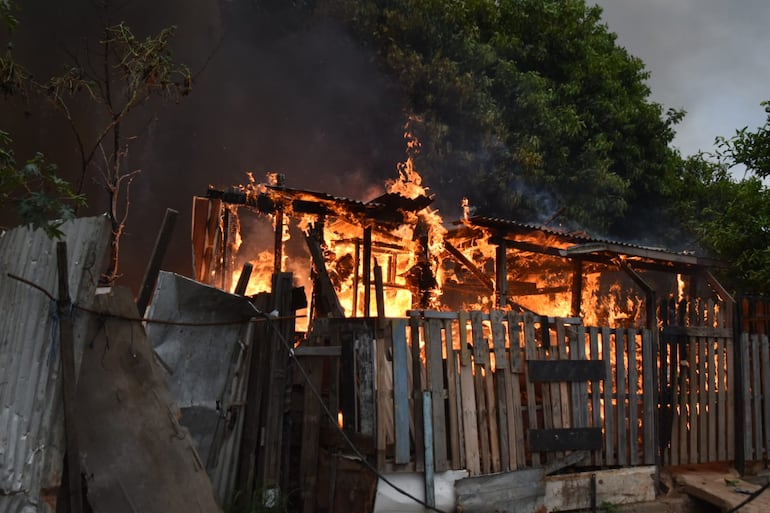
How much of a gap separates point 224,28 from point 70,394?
15580 mm

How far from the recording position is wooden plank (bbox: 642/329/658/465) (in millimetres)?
8055

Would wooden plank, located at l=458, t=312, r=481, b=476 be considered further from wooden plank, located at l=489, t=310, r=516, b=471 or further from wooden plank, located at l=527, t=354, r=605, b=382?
wooden plank, located at l=527, t=354, r=605, b=382

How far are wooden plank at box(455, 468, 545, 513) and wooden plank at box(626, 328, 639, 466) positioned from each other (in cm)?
185

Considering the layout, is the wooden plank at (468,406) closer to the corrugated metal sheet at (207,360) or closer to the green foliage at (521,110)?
the corrugated metal sheet at (207,360)

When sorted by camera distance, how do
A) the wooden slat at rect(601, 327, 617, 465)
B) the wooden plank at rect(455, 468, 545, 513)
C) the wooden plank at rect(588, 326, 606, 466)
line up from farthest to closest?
the wooden slat at rect(601, 327, 617, 465) < the wooden plank at rect(588, 326, 606, 466) < the wooden plank at rect(455, 468, 545, 513)

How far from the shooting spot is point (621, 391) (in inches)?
313

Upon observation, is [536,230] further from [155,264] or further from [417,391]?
[155,264]

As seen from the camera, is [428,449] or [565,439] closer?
[428,449]

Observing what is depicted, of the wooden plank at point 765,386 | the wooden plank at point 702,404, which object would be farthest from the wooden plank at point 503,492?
the wooden plank at point 765,386

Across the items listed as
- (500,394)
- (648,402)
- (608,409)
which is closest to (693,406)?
(648,402)

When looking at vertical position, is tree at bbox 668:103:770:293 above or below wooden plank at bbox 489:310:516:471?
above

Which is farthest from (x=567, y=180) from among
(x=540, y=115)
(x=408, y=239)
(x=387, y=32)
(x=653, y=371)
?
(x=653, y=371)

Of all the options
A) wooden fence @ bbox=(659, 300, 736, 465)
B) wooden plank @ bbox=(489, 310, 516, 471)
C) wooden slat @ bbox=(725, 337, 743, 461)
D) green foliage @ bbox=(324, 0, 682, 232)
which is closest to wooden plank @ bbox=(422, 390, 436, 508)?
wooden plank @ bbox=(489, 310, 516, 471)

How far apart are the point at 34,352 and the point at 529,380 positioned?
5621mm
